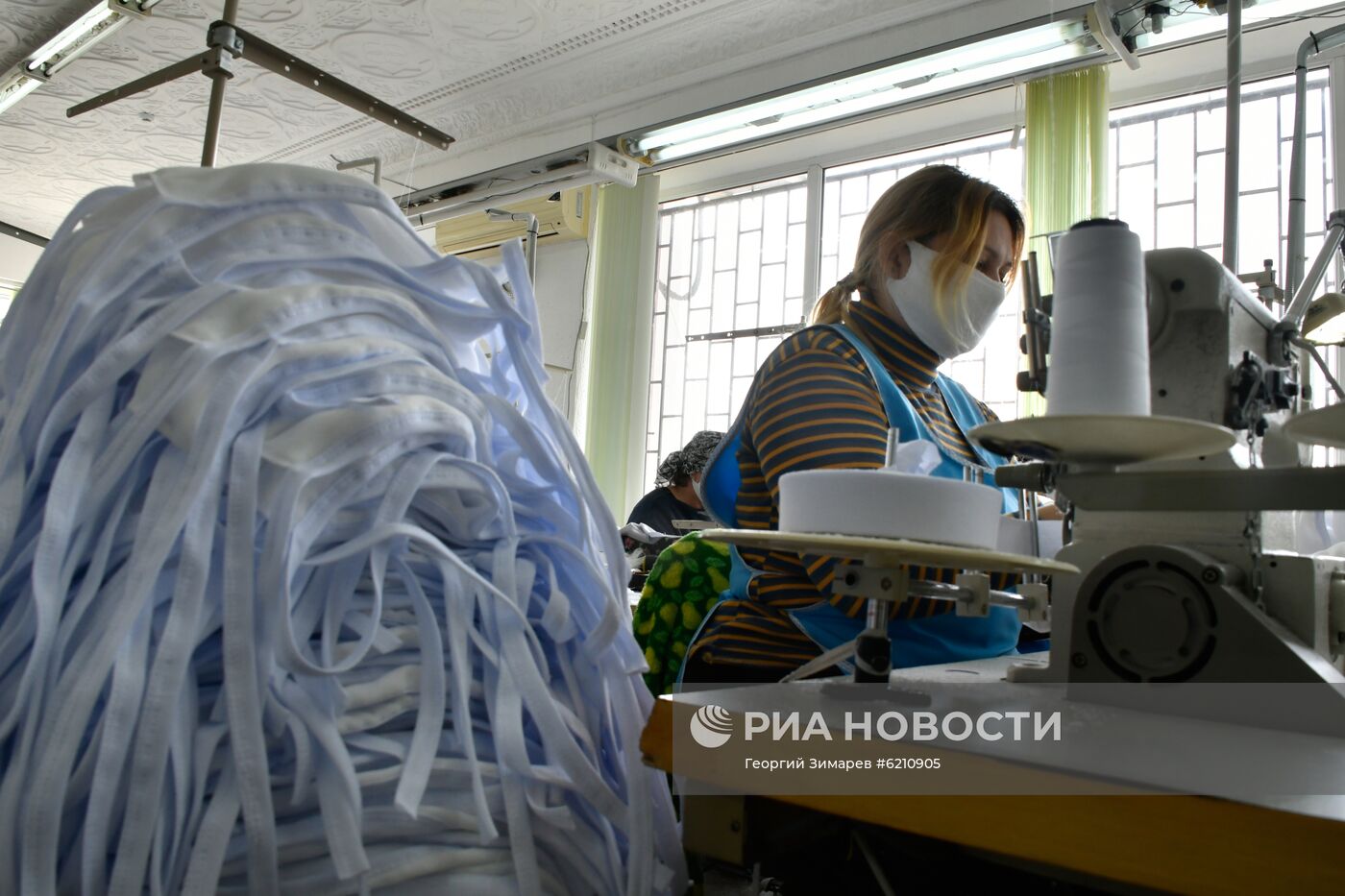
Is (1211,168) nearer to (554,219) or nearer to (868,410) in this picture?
(554,219)

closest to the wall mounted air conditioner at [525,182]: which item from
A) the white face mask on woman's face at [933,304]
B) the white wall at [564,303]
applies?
the white wall at [564,303]

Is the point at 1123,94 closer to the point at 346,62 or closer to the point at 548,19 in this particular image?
the point at 548,19

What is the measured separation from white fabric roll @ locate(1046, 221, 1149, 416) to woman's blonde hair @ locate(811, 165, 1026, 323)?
491 mm

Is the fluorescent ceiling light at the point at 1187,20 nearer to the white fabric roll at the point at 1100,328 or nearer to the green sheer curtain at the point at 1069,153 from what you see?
the green sheer curtain at the point at 1069,153

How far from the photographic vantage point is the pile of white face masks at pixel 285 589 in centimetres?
50

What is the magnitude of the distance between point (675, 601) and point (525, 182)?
2.93 meters

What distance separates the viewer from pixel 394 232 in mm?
730

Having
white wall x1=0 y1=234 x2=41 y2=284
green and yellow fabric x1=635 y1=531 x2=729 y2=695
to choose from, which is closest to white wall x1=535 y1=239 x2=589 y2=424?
green and yellow fabric x1=635 y1=531 x2=729 y2=695

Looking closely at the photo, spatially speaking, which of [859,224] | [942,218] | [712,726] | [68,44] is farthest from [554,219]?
[712,726]

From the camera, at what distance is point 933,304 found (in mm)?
1249

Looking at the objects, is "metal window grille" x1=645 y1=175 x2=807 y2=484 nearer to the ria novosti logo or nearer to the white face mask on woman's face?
the white face mask on woman's face

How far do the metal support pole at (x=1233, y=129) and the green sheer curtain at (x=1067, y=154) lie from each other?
8.71 feet

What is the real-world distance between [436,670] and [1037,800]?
0.36m

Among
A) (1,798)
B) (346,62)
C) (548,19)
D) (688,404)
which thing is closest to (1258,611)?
(1,798)
